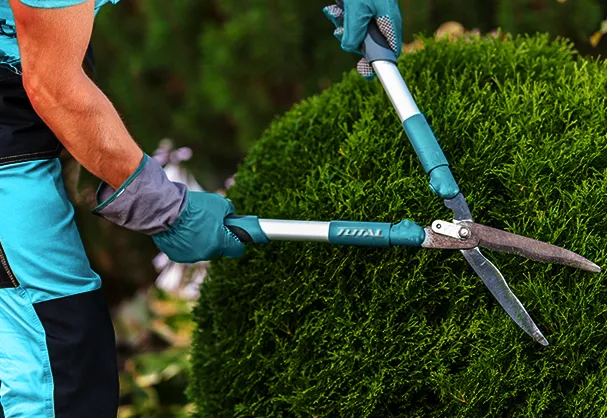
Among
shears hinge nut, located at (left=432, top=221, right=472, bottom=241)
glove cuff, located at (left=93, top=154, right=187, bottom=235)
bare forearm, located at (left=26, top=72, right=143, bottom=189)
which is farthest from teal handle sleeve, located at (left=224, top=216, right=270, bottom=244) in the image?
shears hinge nut, located at (left=432, top=221, right=472, bottom=241)

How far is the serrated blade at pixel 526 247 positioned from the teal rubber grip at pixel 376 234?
114 mm

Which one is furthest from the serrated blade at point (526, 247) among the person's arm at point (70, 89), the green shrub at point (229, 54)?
the green shrub at point (229, 54)

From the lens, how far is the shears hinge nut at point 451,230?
175cm

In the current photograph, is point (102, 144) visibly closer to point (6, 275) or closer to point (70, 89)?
point (70, 89)

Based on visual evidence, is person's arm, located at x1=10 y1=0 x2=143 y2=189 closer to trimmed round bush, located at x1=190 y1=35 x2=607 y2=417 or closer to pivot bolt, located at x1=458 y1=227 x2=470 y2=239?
trimmed round bush, located at x1=190 y1=35 x2=607 y2=417

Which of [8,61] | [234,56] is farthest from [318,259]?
[234,56]

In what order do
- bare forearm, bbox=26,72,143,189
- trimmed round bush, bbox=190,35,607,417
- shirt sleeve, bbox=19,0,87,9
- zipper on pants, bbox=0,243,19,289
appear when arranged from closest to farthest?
shirt sleeve, bbox=19,0,87,9, bare forearm, bbox=26,72,143,189, zipper on pants, bbox=0,243,19,289, trimmed round bush, bbox=190,35,607,417

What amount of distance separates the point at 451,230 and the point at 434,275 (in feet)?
0.55

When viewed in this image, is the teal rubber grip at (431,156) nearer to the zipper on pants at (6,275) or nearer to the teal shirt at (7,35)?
the teal shirt at (7,35)

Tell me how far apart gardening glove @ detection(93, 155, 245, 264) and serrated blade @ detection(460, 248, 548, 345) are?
55 cm

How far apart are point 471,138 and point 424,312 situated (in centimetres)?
42

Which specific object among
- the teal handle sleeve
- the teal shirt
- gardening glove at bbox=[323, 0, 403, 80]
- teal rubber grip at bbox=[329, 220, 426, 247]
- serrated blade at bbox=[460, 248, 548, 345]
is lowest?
serrated blade at bbox=[460, 248, 548, 345]

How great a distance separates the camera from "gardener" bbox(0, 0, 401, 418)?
64.7 inches

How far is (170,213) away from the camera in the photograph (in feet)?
5.95
